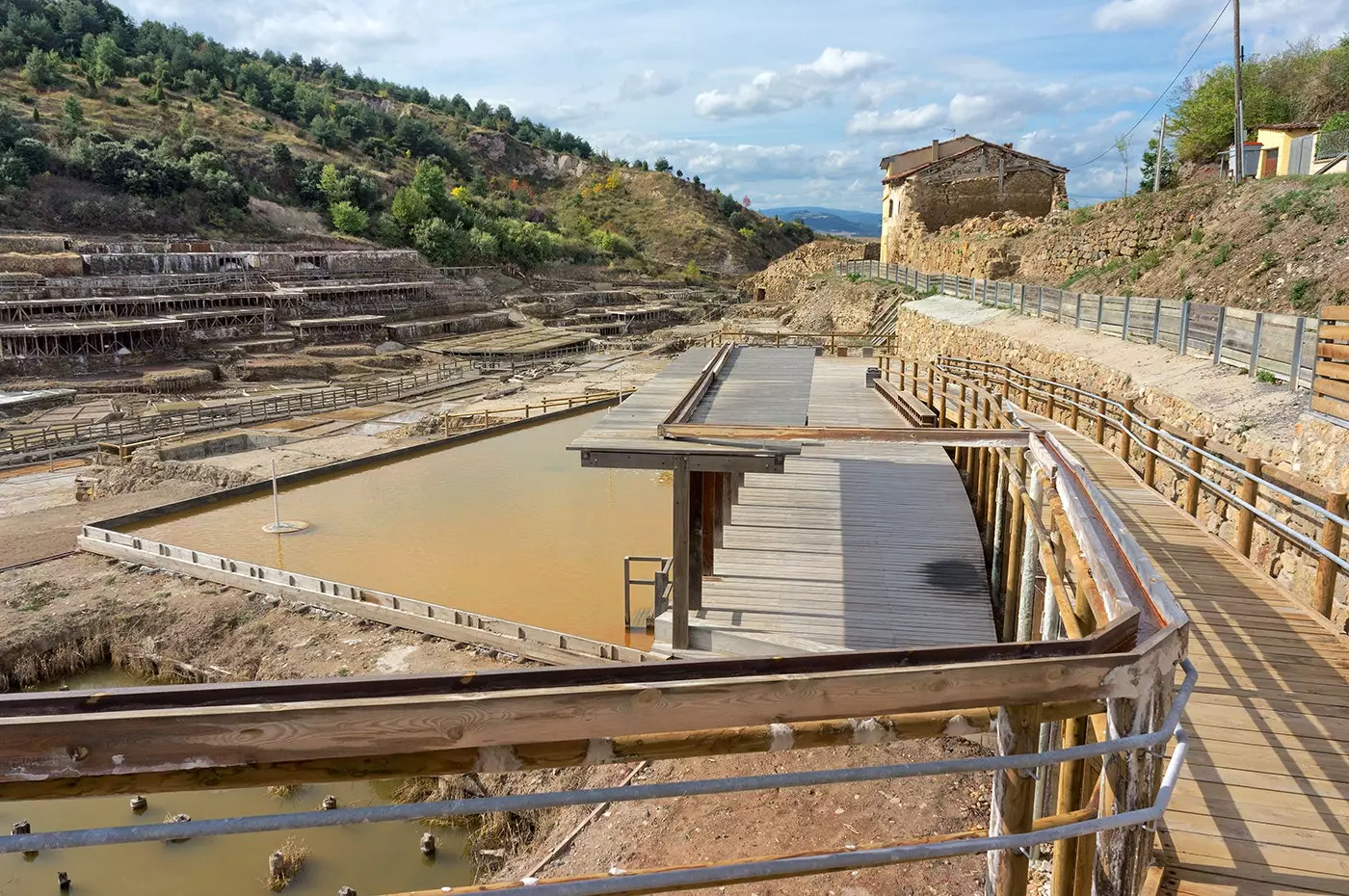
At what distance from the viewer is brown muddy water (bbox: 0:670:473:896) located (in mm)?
9188

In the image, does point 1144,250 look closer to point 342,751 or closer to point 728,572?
point 728,572

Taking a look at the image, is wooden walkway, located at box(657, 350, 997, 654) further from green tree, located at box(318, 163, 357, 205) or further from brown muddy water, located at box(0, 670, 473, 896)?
green tree, located at box(318, 163, 357, 205)

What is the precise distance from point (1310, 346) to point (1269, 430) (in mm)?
1441

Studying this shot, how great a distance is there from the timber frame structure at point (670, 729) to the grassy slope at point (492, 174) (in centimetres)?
6640

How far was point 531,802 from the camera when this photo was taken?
2377 millimetres

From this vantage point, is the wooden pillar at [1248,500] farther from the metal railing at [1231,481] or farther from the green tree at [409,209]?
the green tree at [409,209]

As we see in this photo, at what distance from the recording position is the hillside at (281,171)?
195 feet

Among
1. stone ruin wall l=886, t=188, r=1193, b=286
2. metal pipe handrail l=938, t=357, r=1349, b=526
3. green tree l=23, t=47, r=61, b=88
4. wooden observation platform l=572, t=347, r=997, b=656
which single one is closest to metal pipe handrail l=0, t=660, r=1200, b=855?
metal pipe handrail l=938, t=357, r=1349, b=526

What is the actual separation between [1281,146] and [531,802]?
35426 millimetres

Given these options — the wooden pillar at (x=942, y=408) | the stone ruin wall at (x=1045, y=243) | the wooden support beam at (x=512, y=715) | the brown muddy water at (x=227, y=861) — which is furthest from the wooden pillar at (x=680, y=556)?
the stone ruin wall at (x=1045, y=243)

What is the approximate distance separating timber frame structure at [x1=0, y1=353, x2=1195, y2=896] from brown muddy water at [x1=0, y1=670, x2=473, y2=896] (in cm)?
736

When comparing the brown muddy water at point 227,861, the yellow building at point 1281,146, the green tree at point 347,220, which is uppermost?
the green tree at point 347,220

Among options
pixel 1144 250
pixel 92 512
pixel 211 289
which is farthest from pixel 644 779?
pixel 211 289

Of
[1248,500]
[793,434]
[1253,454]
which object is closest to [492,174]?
[793,434]
